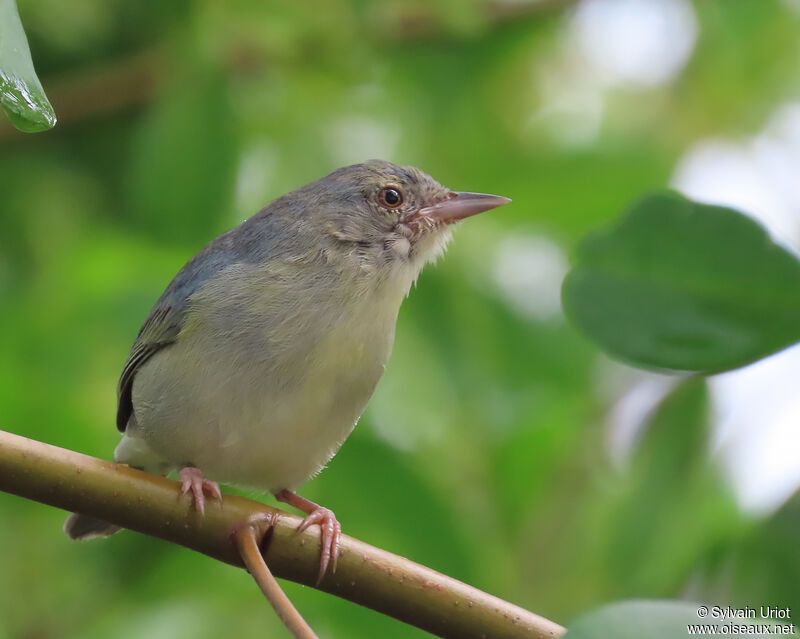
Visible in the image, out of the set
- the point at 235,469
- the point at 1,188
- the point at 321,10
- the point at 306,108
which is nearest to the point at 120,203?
the point at 1,188

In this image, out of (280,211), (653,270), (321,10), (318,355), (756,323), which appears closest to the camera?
(756,323)

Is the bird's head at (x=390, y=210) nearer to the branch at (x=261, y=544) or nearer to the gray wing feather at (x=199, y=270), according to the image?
the gray wing feather at (x=199, y=270)

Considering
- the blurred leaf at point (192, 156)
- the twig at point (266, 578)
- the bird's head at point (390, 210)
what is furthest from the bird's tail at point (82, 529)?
the twig at point (266, 578)

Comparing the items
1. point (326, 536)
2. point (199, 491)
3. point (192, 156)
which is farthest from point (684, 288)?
point (192, 156)

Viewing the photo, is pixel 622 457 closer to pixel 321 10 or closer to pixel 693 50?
pixel 321 10

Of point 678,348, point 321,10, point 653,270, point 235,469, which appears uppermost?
point 321,10

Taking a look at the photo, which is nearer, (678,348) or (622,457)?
(678,348)

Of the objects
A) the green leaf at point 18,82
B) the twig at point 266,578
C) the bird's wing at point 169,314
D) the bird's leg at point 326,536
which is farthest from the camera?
the bird's wing at point 169,314

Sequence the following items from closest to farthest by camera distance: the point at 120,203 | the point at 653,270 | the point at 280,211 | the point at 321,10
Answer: the point at 653,270, the point at 280,211, the point at 321,10, the point at 120,203
